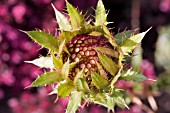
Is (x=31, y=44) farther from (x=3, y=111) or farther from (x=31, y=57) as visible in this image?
(x=3, y=111)

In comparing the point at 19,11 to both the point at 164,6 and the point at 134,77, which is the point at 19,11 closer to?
the point at 164,6

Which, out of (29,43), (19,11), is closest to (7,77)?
(29,43)

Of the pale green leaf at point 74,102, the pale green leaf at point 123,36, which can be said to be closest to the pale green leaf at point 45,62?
the pale green leaf at point 74,102

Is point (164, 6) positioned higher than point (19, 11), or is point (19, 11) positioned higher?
point (19, 11)

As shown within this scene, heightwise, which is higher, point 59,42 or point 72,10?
point 72,10

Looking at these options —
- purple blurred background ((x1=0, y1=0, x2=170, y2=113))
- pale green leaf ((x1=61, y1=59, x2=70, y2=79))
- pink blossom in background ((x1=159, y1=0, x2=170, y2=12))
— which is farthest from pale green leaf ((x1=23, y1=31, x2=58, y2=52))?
pink blossom in background ((x1=159, y1=0, x2=170, y2=12))

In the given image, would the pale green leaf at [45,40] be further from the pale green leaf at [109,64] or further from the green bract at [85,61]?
the pale green leaf at [109,64]

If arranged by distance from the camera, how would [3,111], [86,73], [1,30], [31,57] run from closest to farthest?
[86,73]
[1,30]
[31,57]
[3,111]

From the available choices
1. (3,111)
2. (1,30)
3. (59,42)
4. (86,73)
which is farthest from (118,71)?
(3,111)
